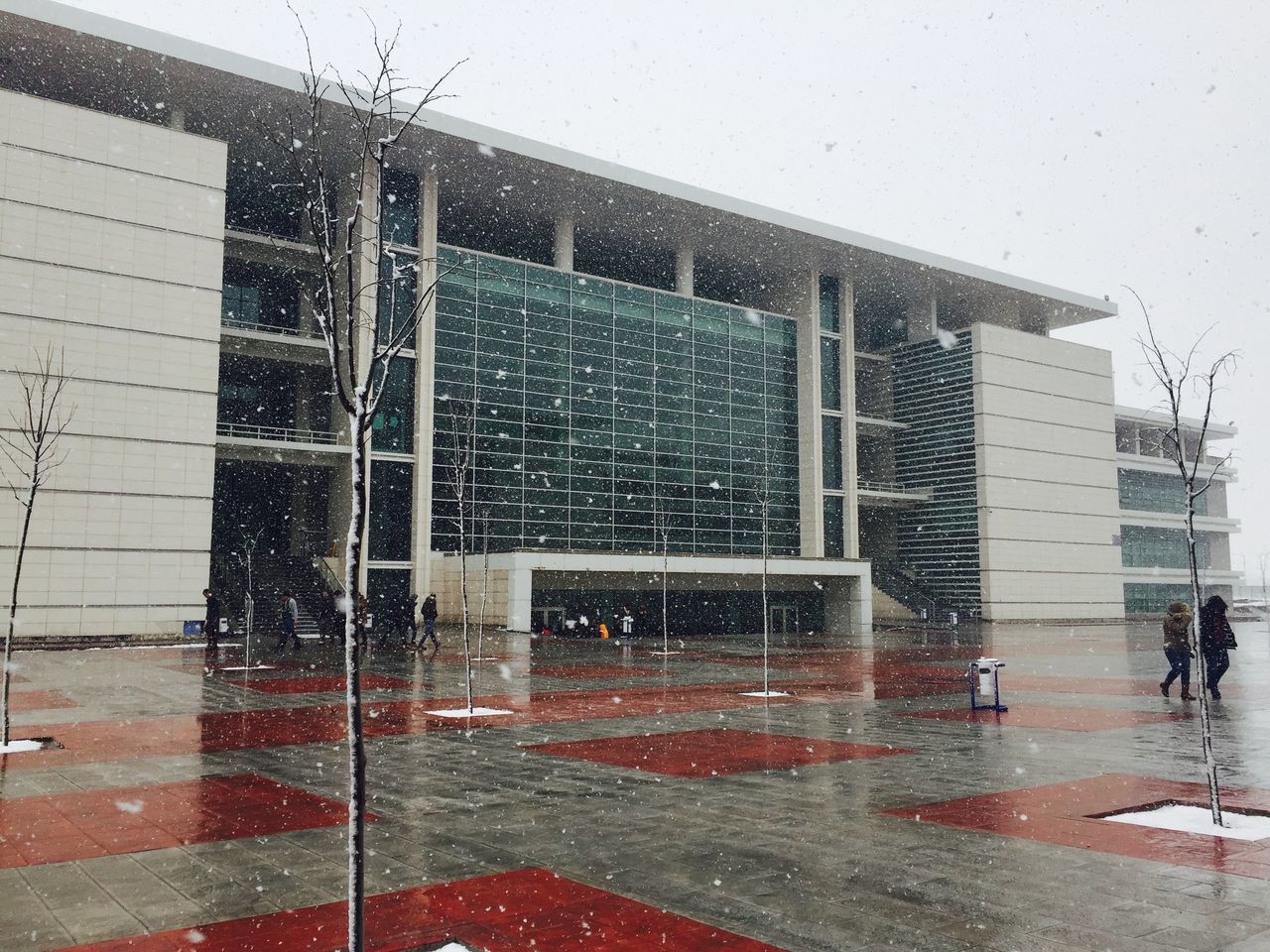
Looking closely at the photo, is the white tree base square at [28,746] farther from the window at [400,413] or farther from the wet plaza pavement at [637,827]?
the window at [400,413]

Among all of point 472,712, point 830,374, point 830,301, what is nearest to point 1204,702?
point 472,712

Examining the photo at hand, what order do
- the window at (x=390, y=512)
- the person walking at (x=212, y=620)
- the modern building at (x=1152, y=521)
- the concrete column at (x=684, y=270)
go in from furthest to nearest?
the modern building at (x=1152, y=521) < the concrete column at (x=684, y=270) < the window at (x=390, y=512) < the person walking at (x=212, y=620)

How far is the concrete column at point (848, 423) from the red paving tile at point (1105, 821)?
4979cm

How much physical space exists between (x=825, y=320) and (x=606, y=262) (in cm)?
1388

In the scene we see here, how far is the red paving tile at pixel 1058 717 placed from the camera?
13703mm

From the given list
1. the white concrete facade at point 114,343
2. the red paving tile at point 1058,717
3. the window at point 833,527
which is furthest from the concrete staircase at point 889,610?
the red paving tile at point 1058,717

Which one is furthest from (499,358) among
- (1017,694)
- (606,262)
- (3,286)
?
(1017,694)

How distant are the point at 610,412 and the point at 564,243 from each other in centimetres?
906

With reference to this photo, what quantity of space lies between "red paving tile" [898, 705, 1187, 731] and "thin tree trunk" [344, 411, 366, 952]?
1162 cm

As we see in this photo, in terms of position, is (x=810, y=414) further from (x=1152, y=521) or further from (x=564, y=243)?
(x=1152, y=521)

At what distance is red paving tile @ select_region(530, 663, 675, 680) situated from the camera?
22.2 metres

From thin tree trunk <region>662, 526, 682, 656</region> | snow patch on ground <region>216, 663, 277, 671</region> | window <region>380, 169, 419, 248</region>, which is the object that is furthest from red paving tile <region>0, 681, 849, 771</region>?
window <region>380, 169, 419, 248</region>

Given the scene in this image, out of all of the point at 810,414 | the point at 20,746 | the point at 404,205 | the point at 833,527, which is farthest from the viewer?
the point at 833,527

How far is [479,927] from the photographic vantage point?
530cm
